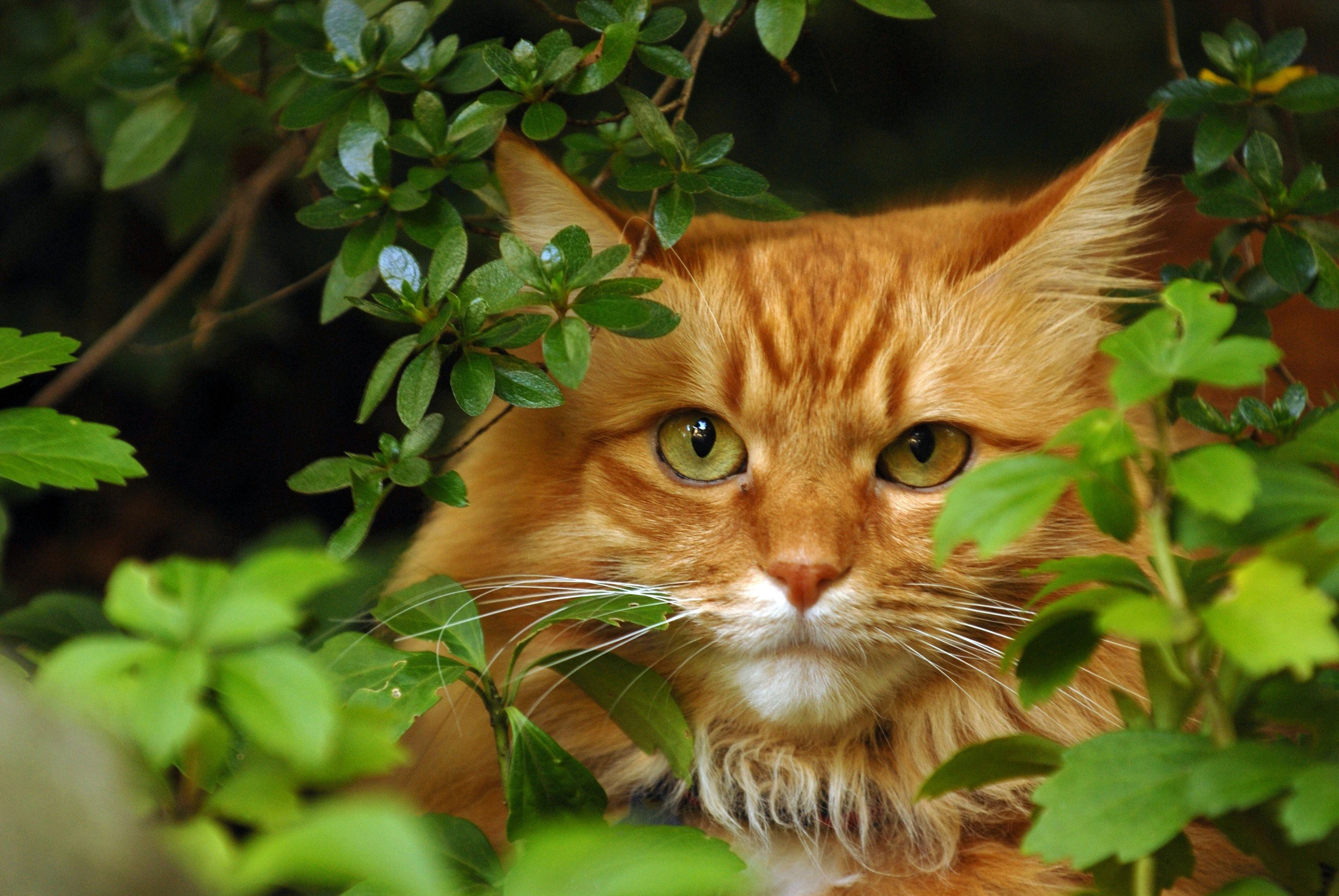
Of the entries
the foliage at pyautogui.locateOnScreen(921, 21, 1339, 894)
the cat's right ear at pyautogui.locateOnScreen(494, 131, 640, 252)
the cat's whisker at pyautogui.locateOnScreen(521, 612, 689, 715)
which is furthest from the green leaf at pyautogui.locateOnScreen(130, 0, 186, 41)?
the foliage at pyautogui.locateOnScreen(921, 21, 1339, 894)

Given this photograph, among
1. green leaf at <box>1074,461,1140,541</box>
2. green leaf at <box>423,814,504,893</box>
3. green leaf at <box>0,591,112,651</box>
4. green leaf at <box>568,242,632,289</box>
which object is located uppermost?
green leaf at <box>1074,461,1140,541</box>

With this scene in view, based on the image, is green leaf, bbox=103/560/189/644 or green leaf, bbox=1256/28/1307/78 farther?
green leaf, bbox=1256/28/1307/78

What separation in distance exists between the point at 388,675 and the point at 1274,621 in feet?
2.65

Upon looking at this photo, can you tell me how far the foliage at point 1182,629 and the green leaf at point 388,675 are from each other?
1.57 ft

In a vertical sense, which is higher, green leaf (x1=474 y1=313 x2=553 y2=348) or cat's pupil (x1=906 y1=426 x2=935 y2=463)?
green leaf (x1=474 y1=313 x2=553 y2=348)

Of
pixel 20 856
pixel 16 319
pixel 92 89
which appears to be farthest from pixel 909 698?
pixel 16 319

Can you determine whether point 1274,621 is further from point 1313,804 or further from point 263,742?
point 263,742

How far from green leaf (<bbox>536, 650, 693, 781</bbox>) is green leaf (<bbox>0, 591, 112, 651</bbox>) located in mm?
682

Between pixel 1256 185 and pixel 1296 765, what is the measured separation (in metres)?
0.90

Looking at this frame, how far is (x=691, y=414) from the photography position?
1.40 m

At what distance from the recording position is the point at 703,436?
1.39 meters

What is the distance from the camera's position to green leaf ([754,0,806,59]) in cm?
120

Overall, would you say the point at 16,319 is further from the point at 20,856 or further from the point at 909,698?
the point at 20,856

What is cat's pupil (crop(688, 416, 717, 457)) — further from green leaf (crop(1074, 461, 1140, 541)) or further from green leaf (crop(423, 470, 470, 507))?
green leaf (crop(1074, 461, 1140, 541))
